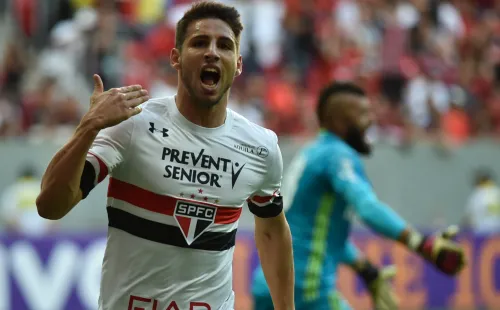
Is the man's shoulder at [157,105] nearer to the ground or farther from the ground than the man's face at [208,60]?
nearer to the ground

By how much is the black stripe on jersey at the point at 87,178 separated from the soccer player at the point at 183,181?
30 mm

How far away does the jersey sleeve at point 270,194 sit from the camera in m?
4.78

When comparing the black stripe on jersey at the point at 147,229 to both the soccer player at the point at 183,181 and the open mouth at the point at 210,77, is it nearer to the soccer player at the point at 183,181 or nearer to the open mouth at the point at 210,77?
the soccer player at the point at 183,181

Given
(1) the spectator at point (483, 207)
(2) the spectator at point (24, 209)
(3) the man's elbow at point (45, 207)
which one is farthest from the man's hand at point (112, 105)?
(1) the spectator at point (483, 207)

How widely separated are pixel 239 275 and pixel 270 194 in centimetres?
792

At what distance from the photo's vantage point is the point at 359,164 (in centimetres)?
682

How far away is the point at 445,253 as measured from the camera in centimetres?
609

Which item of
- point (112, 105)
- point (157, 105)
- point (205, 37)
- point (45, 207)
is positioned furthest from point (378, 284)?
point (45, 207)

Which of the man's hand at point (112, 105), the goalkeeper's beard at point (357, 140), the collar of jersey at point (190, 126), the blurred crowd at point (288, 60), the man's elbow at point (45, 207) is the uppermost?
the blurred crowd at point (288, 60)

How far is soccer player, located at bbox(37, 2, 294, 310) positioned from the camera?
14.2ft

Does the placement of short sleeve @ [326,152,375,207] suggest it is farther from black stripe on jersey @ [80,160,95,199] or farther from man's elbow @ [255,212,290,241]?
black stripe on jersey @ [80,160,95,199]

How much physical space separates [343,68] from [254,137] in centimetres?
1080

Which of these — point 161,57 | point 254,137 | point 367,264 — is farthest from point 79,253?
point 254,137

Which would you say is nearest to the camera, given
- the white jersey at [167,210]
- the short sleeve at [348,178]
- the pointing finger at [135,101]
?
the pointing finger at [135,101]
